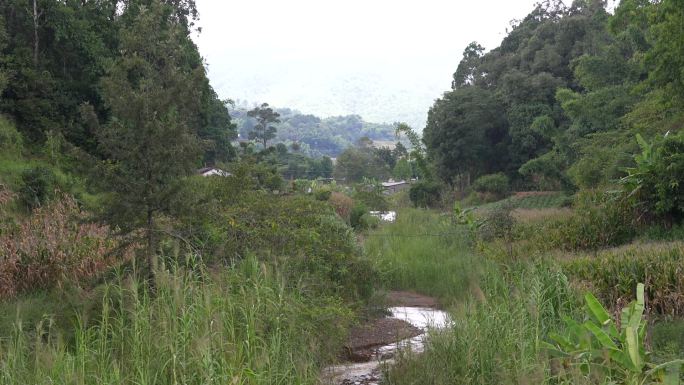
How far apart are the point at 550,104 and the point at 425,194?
961 cm

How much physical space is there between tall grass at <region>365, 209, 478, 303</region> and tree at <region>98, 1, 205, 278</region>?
462 centimetres

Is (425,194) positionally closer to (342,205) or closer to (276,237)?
(342,205)

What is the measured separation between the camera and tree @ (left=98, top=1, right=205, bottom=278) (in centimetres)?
767

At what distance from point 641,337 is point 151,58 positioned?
22.4 feet

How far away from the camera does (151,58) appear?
29.3 feet

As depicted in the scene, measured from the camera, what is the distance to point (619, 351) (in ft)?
17.0

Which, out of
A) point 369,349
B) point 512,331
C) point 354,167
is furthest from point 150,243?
point 354,167

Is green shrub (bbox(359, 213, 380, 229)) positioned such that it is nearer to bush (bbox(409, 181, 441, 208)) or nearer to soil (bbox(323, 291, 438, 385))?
soil (bbox(323, 291, 438, 385))

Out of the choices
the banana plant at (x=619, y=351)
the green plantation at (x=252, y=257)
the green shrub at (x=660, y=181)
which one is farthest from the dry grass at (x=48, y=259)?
the green shrub at (x=660, y=181)

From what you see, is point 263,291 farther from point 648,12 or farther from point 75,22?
point 75,22

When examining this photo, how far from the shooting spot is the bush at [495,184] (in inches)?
1622

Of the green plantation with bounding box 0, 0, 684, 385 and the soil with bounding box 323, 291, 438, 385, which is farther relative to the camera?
the soil with bounding box 323, 291, 438, 385

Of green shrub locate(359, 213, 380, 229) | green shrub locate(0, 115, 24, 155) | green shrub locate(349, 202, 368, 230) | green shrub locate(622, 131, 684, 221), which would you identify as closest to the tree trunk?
green shrub locate(622, 131, 684, 221)

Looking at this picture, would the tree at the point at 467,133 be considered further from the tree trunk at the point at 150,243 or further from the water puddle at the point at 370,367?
the tree trunk at the point at 150,243
